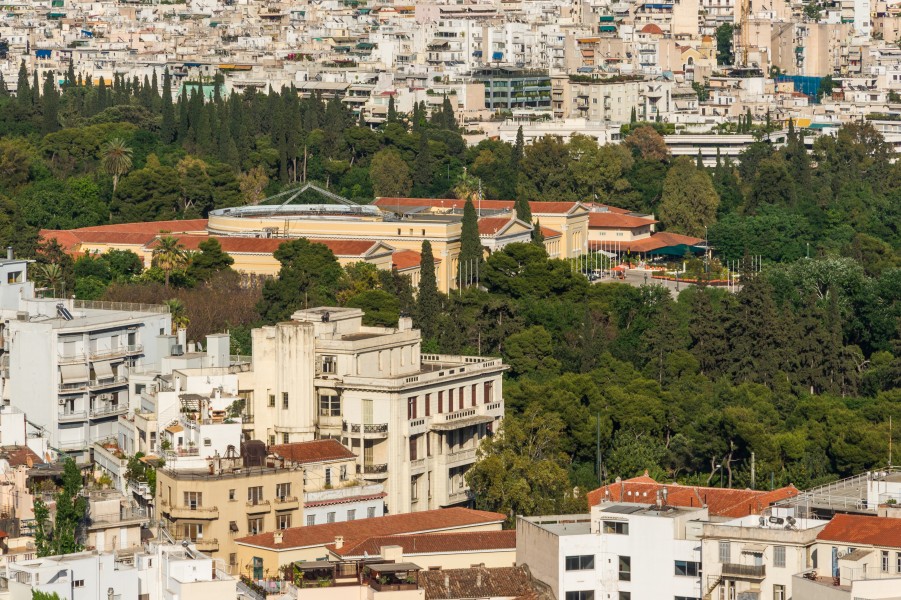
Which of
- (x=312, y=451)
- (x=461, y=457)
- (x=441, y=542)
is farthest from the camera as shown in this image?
(x=461, y=457)

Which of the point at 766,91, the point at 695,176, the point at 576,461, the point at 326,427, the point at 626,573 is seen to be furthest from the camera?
the point at 766,91

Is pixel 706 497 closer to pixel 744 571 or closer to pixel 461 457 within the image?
pixel 744 571

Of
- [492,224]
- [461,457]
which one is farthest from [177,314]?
[492,224]

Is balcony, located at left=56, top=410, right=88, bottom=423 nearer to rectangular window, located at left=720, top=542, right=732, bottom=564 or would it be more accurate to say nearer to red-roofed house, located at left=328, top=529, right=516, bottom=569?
red-roofed house, located at left=328, top=529, right=516, bottom=569

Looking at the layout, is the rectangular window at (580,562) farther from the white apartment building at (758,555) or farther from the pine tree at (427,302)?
the pine tree at (427,302)

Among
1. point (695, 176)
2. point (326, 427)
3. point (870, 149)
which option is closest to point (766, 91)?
point (870, 149)

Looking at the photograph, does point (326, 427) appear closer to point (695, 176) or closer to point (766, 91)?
point (695, 176)
